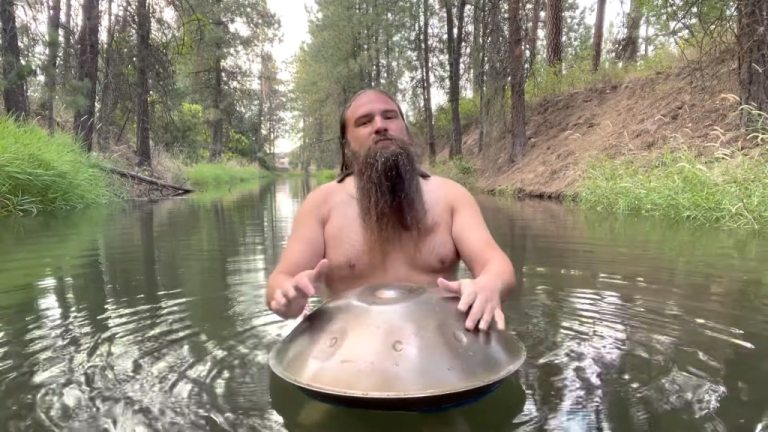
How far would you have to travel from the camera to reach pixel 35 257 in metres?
4.90

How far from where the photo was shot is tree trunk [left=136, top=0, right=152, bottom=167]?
46.5 feet

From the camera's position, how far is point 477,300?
5.99ft

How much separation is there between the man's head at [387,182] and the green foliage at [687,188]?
501 centimetres

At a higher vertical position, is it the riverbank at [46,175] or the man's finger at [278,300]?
the riverbank at [46,175]

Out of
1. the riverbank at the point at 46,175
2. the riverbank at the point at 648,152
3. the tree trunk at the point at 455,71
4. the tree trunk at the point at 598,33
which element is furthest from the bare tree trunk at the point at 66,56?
the tree trunk at the point at 598,33

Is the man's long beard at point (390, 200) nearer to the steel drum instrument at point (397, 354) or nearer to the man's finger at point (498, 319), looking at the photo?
the steel drum instrument at point (397, 354)

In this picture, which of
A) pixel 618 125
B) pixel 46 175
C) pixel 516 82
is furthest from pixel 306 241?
pixel 516 82

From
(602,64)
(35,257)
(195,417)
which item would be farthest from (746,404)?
(602,64)

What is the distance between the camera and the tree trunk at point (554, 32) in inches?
601

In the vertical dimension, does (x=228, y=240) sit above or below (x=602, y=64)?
below

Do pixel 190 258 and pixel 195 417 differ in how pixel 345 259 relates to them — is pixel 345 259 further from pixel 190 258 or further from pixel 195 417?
pixel 190 258

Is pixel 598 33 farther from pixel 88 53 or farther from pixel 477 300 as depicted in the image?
pixel 477 300

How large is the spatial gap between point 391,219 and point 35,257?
3945mm

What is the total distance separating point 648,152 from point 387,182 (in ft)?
29.4
